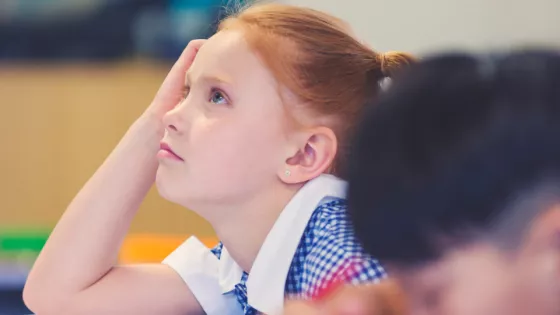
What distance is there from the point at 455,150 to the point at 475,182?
0.04 ft

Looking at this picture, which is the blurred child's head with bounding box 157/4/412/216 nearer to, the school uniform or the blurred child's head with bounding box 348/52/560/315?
the school uniform

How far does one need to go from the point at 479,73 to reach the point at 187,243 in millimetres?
505

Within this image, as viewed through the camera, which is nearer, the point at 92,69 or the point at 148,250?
the point at 148,250

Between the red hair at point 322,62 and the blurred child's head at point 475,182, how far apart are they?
0.31 m

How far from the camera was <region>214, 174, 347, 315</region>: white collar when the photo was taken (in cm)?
56

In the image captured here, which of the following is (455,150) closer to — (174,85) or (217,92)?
(217,92)

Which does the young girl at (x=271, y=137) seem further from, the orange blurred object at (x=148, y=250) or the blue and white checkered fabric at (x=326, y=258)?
the orange blurred object at (x=148, y=250)

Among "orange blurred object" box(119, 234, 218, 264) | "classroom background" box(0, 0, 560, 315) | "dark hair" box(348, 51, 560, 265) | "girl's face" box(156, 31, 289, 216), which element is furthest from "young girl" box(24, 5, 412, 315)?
"classroom background" box(0, 0, 560, 315)

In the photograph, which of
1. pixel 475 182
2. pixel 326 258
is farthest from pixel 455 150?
pixel 326 258

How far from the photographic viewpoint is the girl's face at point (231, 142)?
0.59 meters

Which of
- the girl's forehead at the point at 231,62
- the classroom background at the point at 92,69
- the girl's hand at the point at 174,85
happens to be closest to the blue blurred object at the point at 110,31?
the classroom background at the point at 92,69

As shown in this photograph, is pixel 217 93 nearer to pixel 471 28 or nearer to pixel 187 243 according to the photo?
pixel 187 243

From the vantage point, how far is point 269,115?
1.96 feet

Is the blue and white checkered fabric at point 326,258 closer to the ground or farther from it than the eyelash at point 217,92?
closer to the ground
